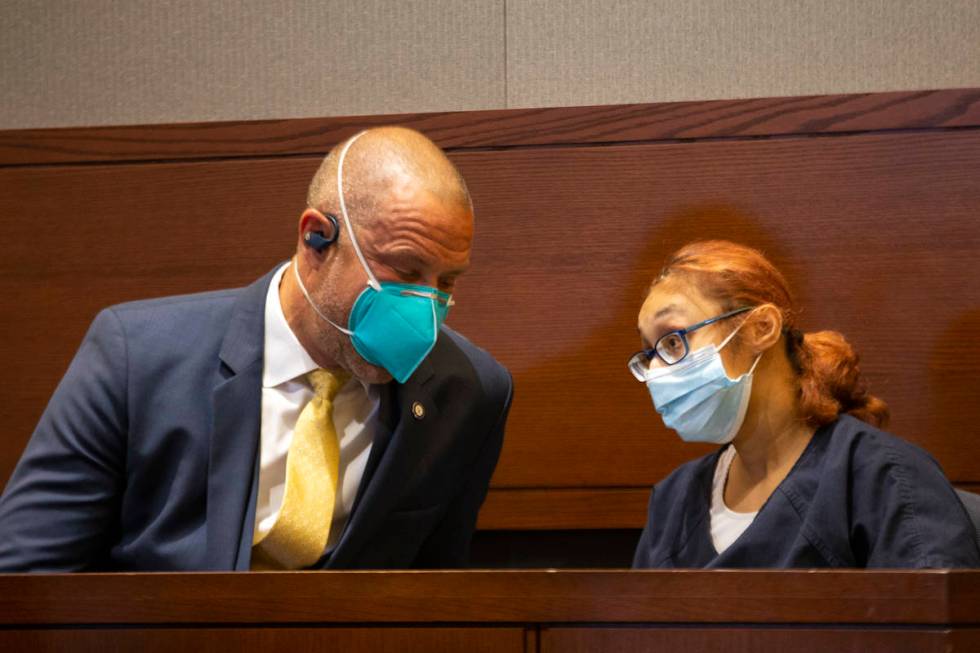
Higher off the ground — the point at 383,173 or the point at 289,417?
the point at 383,173

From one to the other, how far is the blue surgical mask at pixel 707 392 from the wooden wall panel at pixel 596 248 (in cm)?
33

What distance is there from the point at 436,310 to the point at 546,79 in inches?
41.9

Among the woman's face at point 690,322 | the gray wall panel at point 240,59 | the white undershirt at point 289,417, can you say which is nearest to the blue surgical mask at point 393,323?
the white undershirt at point 289,417

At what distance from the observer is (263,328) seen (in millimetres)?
1980

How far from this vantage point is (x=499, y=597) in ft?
4.15

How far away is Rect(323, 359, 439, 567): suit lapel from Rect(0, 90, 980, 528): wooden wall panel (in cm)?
52

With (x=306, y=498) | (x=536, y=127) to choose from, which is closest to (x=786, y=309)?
(x=536, y=127)

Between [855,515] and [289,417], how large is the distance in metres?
0.89

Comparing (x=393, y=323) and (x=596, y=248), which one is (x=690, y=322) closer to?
(x=596, y=248)

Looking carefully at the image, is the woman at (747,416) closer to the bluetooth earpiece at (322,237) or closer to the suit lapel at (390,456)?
the suit lapel at (390,456)

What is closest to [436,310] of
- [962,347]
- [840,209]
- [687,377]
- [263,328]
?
[263,328]

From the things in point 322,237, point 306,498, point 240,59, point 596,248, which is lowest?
point 306,498

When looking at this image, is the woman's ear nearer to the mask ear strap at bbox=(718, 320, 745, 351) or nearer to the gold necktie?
the mask ear strap at bbox=(718, 320, 745, 351)

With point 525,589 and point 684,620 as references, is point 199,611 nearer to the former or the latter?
point 525,589
